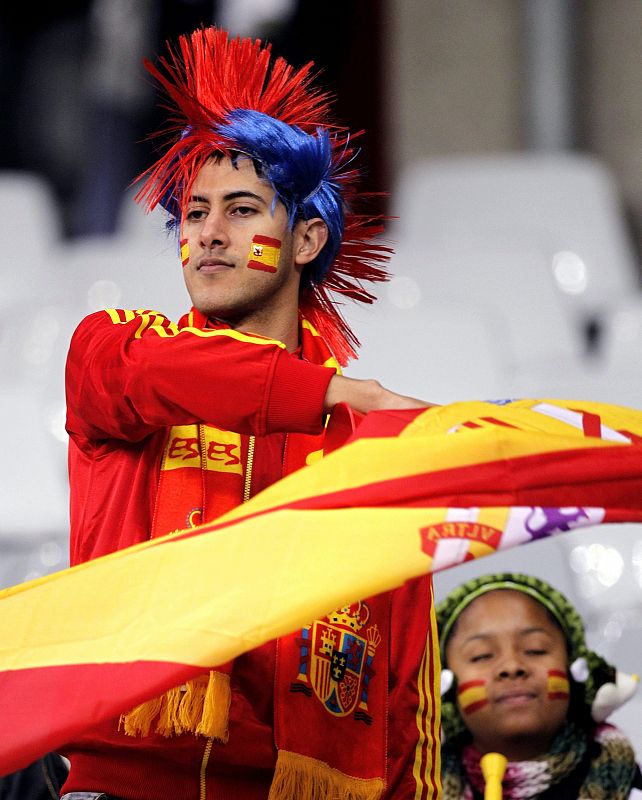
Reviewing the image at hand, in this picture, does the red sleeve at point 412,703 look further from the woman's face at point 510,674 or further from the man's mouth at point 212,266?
the man's mouth at point 212,266

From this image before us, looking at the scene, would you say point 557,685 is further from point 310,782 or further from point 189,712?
point 189,712

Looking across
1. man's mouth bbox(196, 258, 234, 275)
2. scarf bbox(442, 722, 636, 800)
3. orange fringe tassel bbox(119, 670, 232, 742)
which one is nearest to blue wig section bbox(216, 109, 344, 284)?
man's mouth bbox(196, 258, 234, 275)

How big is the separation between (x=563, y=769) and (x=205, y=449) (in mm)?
822

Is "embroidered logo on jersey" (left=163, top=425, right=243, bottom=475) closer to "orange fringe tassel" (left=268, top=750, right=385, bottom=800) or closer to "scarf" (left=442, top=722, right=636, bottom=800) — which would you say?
"orange fringe tassel" (left=268, top=750, right=385, bottom=800)

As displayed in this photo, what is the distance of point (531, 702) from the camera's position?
7.63 ft

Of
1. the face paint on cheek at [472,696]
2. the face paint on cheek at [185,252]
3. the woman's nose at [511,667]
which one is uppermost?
the face paint on cheek at [185,252]

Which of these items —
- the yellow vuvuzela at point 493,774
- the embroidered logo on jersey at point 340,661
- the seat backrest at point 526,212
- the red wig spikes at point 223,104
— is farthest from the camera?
the seat backrest at point 526,212

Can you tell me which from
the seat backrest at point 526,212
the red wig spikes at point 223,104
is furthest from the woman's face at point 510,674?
the seat backrest at point 526,212

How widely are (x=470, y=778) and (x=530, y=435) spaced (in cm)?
87

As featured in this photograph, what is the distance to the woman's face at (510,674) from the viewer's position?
7.63 feet

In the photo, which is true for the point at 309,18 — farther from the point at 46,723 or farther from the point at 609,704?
the point at 46,723

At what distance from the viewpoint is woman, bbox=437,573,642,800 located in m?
2.29

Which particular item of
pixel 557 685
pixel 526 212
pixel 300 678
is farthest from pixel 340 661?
pixel 526 212

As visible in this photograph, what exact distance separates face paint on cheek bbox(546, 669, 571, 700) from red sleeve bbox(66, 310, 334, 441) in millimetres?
812
